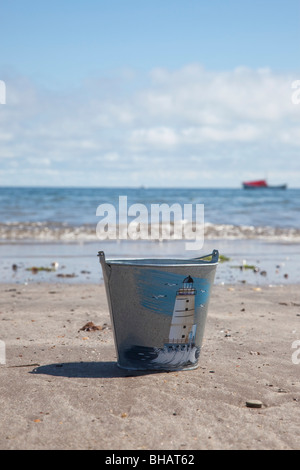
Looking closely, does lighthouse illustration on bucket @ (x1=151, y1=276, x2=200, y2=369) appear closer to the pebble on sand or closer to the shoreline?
the pebble on sand

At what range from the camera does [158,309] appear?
162 inches

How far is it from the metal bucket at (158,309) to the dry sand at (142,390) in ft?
0.51

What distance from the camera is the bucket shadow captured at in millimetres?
4285

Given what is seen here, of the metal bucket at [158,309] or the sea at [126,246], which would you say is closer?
the metal bucket at [158,309]

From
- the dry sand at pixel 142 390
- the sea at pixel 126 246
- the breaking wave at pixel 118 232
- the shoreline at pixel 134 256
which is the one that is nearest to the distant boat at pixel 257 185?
the sea at pixel 126 246

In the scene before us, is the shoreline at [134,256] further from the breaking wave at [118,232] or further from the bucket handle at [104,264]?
the bucket handle at [104,264]

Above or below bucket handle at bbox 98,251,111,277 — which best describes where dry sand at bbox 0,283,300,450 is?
below

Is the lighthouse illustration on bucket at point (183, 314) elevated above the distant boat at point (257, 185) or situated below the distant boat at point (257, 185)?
below

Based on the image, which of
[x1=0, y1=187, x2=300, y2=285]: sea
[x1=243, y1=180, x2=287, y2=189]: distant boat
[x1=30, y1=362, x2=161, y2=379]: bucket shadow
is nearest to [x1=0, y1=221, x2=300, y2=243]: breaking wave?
[x1=0, y1=187, x2=300, y2=285]: sea

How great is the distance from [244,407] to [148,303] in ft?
3.18

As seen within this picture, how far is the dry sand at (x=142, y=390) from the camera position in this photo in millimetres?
3180

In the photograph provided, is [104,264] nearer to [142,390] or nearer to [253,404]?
[142,390]

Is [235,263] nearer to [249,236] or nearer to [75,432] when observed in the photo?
[249,236]

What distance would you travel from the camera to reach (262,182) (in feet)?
273
